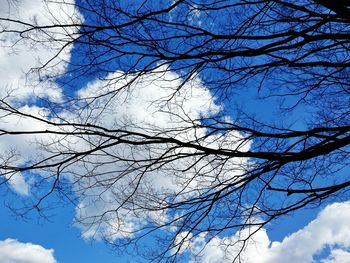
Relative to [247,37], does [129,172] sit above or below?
below

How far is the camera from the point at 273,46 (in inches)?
177

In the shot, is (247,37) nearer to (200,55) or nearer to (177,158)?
(200,55)

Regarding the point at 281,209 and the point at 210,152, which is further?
the point at 281,209

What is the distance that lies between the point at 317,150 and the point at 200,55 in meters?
1.64

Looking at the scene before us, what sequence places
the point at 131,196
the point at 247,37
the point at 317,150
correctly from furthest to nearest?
the point at 131,196, the point at 247,37, the point at 317,150

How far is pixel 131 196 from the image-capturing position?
4723mm

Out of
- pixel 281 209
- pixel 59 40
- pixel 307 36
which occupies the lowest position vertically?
pixel 281 209

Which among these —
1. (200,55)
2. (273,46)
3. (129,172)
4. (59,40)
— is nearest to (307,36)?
(273,46)

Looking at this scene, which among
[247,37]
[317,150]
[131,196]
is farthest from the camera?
[131,196]

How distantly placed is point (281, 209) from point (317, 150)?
0.92 metres

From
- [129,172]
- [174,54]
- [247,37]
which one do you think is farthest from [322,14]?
[129,172]

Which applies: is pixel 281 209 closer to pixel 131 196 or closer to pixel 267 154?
pixel 267 154

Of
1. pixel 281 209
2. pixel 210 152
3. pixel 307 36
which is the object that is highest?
pixel 307 36

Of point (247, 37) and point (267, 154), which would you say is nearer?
point (267, 154)
